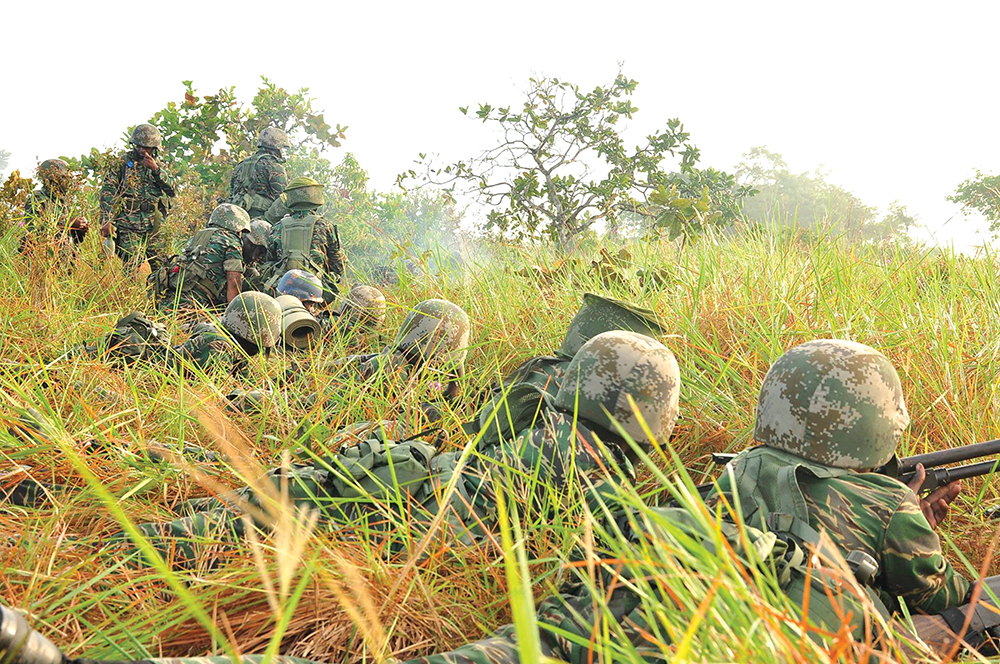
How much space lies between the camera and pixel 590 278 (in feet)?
15.8

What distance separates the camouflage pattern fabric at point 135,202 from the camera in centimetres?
837

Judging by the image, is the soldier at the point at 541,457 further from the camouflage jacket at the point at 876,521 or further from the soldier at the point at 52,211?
the soldier at the point at 52,211

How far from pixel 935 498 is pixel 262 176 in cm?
990

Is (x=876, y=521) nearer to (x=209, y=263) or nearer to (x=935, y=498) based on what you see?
(x=935, y=498)

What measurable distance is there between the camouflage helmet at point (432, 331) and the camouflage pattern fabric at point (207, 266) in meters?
3.73

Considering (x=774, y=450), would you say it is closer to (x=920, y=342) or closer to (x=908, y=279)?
(x=920, y=342)

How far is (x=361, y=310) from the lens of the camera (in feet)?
16.4

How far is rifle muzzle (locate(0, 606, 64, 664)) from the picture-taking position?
4.00 ft

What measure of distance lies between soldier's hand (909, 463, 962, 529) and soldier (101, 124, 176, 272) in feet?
26.8

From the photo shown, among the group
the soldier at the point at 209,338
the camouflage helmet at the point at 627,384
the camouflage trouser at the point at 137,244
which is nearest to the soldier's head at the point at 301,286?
the soldier at the point at 209,338

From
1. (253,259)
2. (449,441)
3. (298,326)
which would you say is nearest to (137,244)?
(253,259)

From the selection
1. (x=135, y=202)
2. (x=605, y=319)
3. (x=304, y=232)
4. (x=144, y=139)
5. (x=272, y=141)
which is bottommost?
(x=605, y=319)

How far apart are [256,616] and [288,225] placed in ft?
21.2

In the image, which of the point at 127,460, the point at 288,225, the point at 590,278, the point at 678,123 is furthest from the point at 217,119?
the point at 127,460
